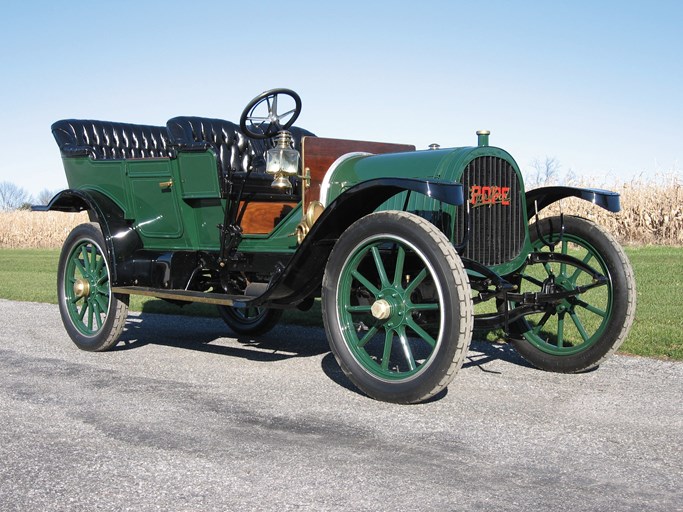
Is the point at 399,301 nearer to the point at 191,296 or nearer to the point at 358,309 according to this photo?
the point at 358,309

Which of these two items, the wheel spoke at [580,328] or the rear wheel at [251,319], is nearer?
the wheel spoke at [580,328]

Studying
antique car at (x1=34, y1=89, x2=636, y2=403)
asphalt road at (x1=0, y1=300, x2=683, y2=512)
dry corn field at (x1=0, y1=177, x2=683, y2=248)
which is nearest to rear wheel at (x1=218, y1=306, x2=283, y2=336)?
antique car at (x1=34, y1=89, x2=636, y2=403)

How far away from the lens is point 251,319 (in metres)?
7.46

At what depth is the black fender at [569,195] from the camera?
5414 mm

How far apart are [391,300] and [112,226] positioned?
9.89 ft

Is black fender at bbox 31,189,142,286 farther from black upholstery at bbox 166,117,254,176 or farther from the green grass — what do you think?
the green grass

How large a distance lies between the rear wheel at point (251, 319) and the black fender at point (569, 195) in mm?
2434

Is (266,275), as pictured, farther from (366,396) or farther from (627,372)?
(627,372)

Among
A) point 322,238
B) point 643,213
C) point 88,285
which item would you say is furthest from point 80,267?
point 643,213

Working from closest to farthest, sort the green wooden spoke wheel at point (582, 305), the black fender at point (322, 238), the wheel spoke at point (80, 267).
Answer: the black fender at point (322, 238) < the green wooden spoke wheel at point (582, 305) < the wheel spoke at point (80, 267)

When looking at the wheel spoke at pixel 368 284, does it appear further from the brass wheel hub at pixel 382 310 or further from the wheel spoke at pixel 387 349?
the wheel spoke at pixel 387 349

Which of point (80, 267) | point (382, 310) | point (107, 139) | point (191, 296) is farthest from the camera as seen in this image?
point (107, 139)

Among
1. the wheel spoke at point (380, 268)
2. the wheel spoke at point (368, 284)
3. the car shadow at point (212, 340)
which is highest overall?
the wheel spoke at point (380, 268)

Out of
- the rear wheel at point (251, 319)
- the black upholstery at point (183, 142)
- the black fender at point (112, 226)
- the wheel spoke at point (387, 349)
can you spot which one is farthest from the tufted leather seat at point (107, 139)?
the wheel spoke at point (387, 349)
